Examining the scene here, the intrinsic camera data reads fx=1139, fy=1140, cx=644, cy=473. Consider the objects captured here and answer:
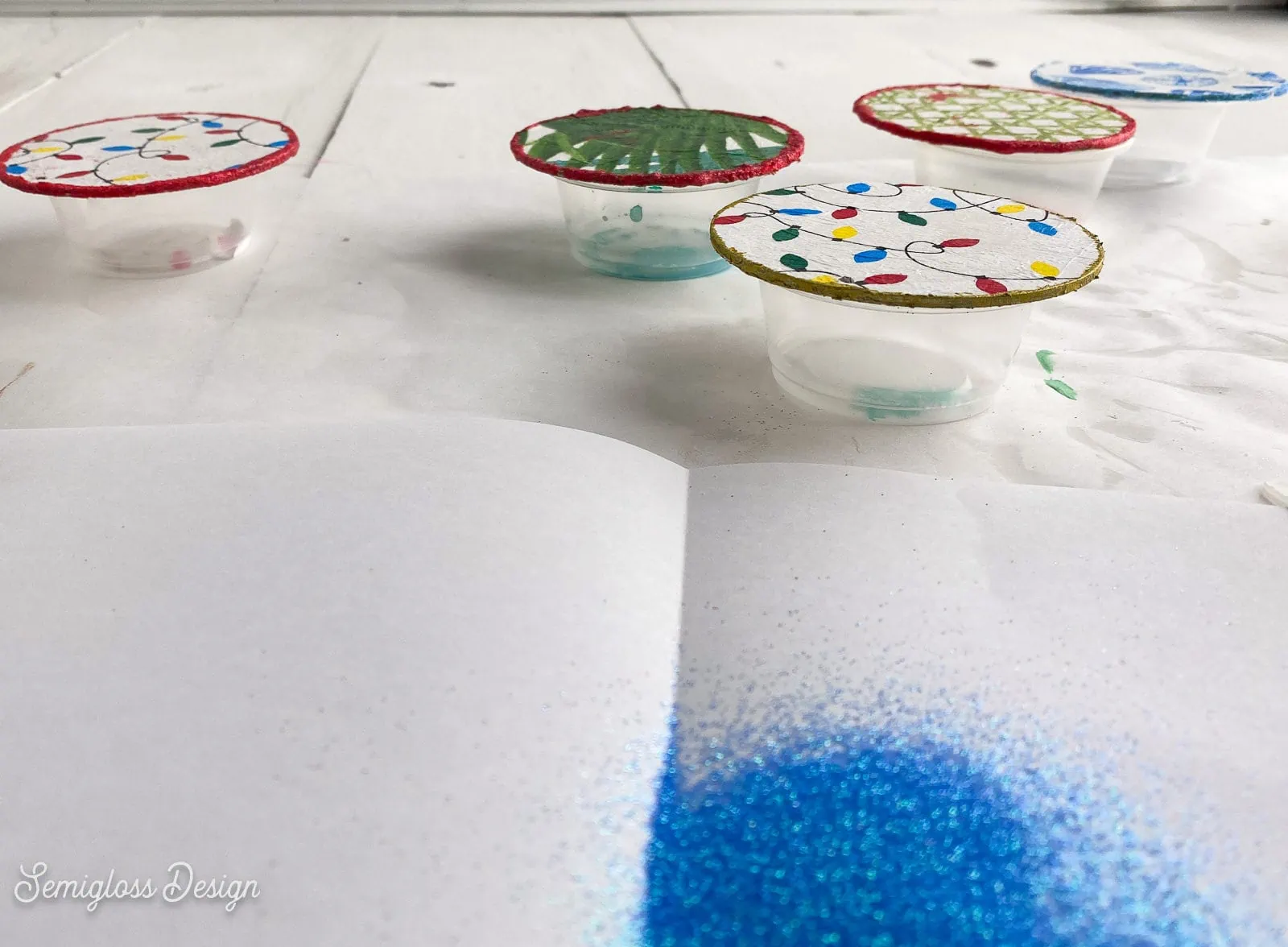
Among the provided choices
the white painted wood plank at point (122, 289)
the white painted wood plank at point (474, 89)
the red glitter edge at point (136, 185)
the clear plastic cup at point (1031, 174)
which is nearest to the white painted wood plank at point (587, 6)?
the white painted wood plank at point (474, 89)

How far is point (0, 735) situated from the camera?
704mm

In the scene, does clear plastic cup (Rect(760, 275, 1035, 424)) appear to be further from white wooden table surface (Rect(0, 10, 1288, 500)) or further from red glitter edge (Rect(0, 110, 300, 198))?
red glitter edge (Rect(0, 110, 300, 198))

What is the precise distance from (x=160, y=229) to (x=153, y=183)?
19 cm

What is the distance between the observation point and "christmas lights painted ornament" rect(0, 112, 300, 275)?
1.29 m

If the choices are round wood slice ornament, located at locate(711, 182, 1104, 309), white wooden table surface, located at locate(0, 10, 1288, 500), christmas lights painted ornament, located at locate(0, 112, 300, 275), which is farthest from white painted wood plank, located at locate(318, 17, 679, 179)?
round wood slice ornament, located at locate(711, 182, 1104, 309)

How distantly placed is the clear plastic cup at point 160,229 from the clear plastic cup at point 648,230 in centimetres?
43

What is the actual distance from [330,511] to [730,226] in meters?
0.48

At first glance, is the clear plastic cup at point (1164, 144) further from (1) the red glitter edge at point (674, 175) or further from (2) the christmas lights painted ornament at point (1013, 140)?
(1) the red glitter edge at point (674, 175)

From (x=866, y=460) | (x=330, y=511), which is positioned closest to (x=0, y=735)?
(x=330, y=511)

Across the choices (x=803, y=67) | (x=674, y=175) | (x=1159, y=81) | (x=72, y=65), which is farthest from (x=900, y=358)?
(x=72, y=65)

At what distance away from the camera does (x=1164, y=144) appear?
177cm

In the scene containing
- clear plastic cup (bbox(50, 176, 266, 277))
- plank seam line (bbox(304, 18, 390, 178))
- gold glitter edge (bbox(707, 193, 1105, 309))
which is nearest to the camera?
gold glitter edge (bbox(707, 193, 1105, 309))

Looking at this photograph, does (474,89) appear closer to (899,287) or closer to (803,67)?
(803,67)

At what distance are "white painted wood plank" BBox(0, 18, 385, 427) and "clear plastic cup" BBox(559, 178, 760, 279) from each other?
1.37 feet
